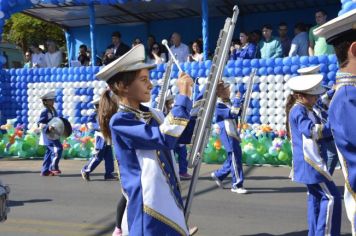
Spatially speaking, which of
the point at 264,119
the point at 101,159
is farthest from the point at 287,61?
the point at 101,159

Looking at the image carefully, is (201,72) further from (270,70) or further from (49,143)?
(49,143)

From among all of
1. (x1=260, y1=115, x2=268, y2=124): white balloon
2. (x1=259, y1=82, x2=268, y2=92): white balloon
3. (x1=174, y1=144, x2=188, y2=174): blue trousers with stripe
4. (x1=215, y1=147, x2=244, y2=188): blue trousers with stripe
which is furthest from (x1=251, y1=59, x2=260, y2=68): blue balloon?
(x1=215, y1=147, x2=244, y2=188): blue trousers with stripe

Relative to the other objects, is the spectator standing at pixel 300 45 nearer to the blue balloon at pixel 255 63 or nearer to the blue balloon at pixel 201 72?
the blue balloon at pixel 255 63

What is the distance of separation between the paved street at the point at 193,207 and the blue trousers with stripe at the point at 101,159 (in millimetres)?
264

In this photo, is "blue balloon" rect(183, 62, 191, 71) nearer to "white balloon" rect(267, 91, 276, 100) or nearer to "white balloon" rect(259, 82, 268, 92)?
"white balloon" rect(259, 82, 268, 92)

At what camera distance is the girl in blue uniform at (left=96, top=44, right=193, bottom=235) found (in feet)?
9.92

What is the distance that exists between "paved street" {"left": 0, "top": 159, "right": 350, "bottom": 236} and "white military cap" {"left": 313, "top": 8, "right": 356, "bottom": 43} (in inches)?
143

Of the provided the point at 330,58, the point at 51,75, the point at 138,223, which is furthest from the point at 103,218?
the point at 51,75

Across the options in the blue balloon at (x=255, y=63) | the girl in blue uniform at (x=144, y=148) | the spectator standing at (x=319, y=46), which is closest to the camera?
the girl in blue uniform at (x=144, y=148)

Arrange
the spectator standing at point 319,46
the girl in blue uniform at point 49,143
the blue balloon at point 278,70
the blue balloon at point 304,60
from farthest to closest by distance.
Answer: the blue balloon at point 278,70
the spectator standing at point 319,46
the blue balloon at point 304,60
the girl in blue uniform at point 49,143

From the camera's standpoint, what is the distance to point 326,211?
480 centimetres

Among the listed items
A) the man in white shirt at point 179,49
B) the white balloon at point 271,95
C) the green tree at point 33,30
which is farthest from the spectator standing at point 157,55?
the green tree at point 33,30

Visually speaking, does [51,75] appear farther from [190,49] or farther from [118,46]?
[190,49]

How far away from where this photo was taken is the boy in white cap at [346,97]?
8.32 feet
